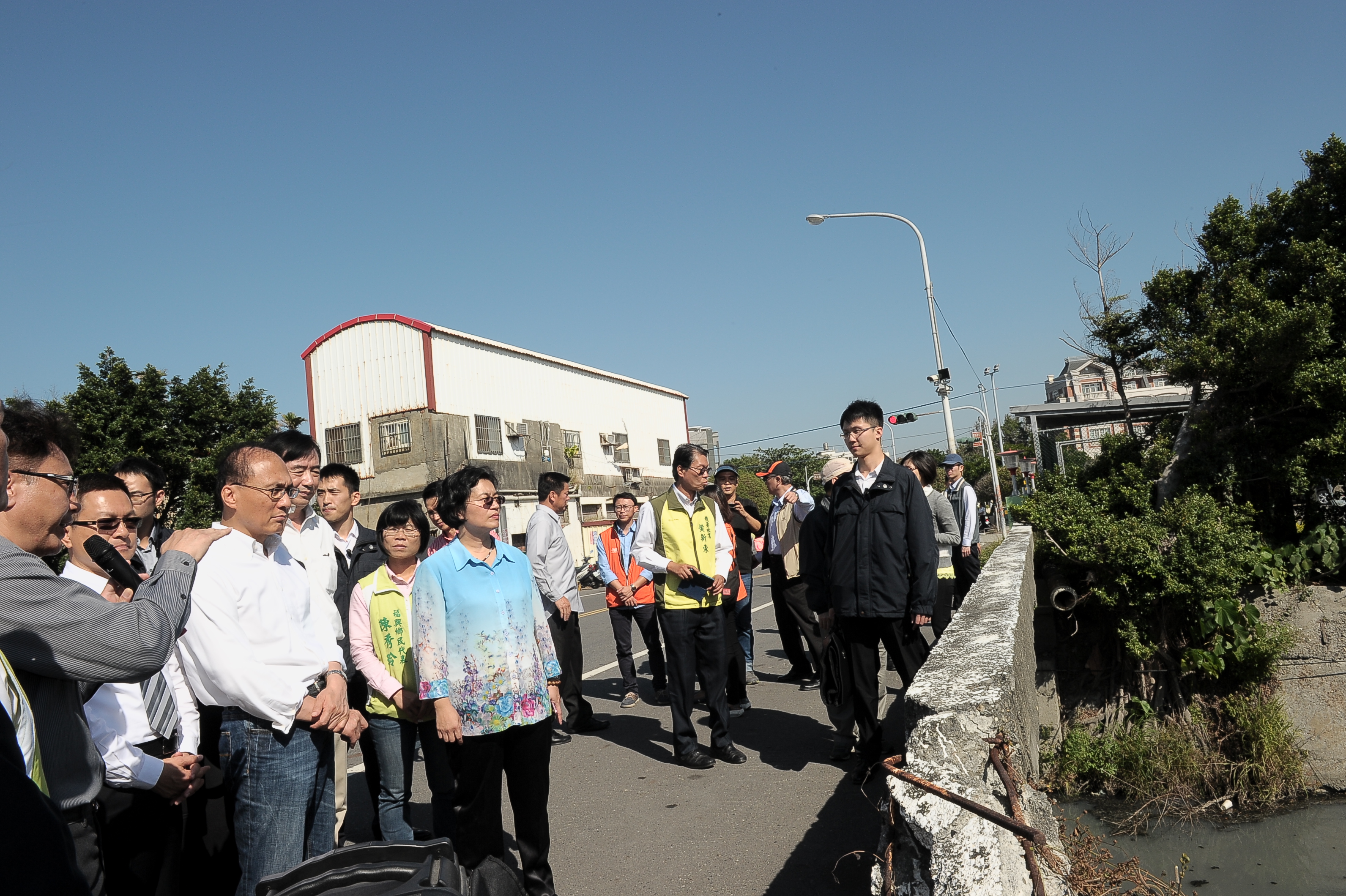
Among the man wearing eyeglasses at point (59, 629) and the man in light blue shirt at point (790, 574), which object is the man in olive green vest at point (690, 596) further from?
the man wearing eyeglasses at point (59, 629)

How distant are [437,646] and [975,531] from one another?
20.3 ft

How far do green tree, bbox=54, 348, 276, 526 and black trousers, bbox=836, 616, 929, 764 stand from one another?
22.0 meters

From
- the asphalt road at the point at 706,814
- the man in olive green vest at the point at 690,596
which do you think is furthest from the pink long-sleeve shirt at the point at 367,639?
the man in olive green vest at the point at 690,596

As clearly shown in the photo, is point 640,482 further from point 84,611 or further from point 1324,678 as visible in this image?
point 84,611

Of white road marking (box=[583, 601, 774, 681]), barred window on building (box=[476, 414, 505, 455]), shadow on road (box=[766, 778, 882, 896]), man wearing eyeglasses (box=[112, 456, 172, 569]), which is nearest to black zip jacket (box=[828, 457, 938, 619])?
shadow on road (box=[766, 778, 882, 896])

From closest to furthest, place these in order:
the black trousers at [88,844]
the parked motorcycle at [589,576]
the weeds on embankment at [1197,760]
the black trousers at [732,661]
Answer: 1. the black trousers at [88,844]
2. the weeds on embankment at [1197,760]
3. the black trousers at [732,661]
4. the parked motorcycle at [589,576]

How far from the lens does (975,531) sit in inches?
337

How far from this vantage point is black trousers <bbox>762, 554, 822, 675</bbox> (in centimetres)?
789

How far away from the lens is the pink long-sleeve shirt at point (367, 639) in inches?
169

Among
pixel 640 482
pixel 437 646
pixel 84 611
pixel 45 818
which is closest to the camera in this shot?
pixel 45 818

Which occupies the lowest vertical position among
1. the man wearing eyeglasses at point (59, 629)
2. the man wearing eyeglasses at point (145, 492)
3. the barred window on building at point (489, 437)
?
the man wearing eyeglasses at point (59, 629)

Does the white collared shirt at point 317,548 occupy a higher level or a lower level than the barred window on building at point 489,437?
lower

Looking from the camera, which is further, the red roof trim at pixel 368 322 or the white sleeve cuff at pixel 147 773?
the red roof trim at pixel 368 322

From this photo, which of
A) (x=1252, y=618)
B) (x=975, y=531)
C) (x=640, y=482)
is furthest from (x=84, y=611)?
(x=640, y=482)
